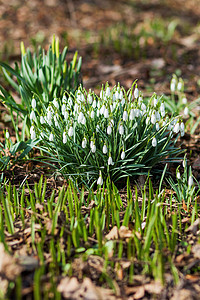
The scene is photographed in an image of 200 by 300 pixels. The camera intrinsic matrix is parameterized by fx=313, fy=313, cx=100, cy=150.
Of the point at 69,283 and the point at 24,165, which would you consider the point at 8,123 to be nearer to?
the point at 24,165

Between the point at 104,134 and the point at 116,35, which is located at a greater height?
the point at 116,35

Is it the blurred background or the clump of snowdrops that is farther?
the blurred background

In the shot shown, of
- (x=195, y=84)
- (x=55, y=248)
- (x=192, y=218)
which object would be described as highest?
(x=195, y=84)

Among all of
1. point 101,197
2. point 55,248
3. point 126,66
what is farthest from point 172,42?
point 55,248

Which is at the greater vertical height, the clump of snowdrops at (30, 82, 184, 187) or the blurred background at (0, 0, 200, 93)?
the blurred background at (0, 0, 200, 93)

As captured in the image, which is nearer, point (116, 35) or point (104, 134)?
point (104, 134)
